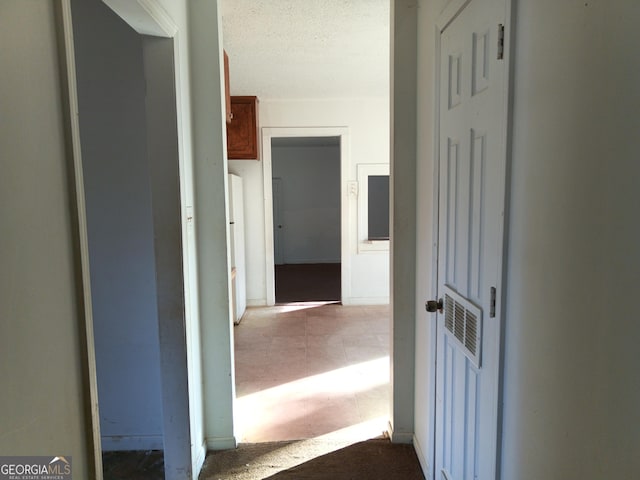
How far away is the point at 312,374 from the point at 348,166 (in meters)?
2.83

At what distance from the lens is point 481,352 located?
51.8 inches

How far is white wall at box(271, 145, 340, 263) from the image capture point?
28.9ft

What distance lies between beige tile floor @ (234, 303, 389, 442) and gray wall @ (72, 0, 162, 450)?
69 centimetres

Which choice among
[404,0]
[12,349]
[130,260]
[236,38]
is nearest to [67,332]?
[12,349]

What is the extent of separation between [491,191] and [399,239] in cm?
100

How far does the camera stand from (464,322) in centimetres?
145

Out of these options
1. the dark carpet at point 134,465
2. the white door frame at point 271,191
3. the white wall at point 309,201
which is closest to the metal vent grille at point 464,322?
the dark carpet at point 134,465

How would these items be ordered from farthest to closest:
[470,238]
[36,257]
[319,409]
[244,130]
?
[244,130]
[319,409]
[470,238]
[36,257]

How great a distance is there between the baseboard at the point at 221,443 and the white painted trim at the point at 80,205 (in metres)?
1.37


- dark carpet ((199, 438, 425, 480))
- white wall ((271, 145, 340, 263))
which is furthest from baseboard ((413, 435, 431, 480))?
white wall ((271, 145, 340, 263))

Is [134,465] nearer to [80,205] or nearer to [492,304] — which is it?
[80,205]

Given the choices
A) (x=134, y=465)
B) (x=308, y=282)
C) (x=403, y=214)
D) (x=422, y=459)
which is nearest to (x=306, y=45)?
(x=403, y=214)

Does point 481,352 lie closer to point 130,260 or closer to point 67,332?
point 67,332

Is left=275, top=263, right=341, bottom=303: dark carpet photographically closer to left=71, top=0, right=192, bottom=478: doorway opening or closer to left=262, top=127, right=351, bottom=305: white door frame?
left=262, top=127, right=351, bottom=305: white door frame
